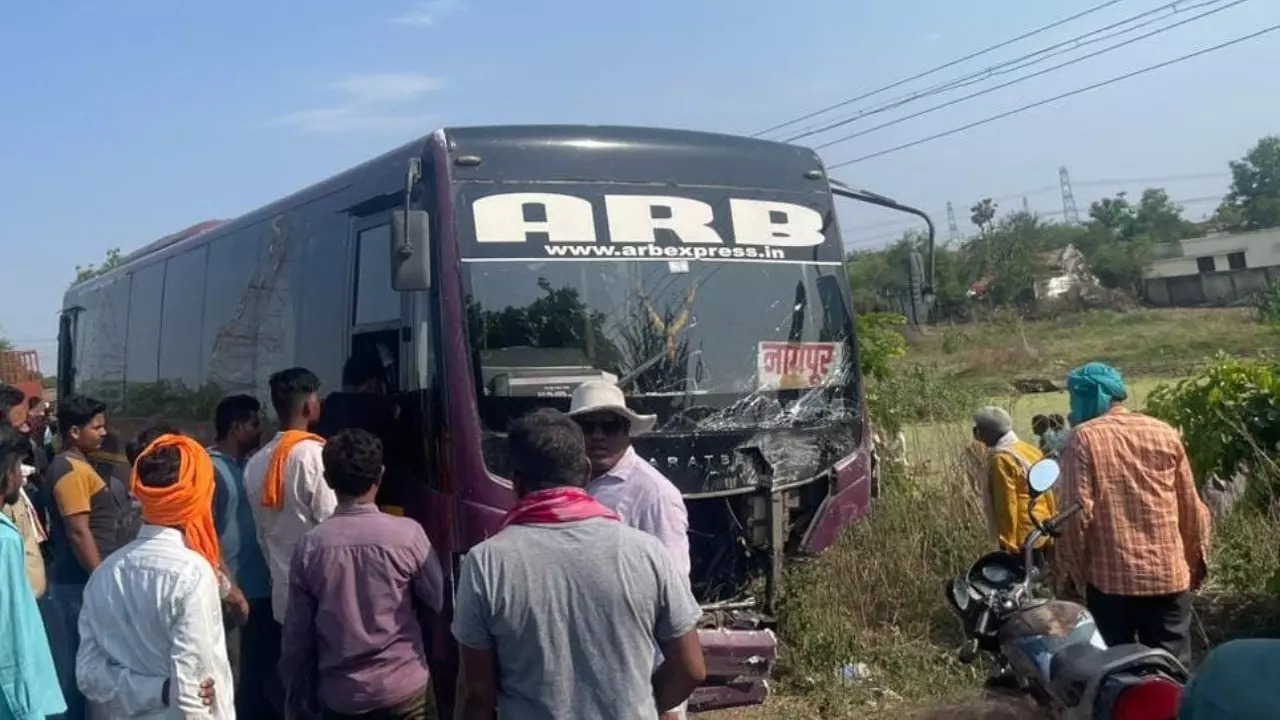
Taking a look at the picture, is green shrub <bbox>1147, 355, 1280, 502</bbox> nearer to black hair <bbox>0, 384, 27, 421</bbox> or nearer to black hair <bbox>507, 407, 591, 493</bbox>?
black hair <bbox>507, 407, 591, 493</bbox>

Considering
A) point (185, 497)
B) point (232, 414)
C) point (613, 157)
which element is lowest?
point (185, 497)

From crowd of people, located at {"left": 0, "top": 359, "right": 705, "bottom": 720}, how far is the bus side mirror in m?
0.67

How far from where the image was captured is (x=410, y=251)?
6047mm

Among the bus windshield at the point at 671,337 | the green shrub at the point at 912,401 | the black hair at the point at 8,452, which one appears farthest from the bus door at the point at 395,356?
the green shrub at the point at 912,401

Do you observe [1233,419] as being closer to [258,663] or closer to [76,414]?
[258,663]

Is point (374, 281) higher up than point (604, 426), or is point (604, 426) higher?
point (374, 281)

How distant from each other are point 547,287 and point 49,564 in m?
2.72

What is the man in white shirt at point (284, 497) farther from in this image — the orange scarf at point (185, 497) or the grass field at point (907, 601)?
the grass field at point (907, 601)

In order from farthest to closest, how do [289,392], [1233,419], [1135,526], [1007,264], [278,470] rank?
1. [1007,264]
2. [1233,419]
3. [289,392]
4. [278,470]
5. [1135,526]

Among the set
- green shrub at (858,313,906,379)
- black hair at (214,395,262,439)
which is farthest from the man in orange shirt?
green shrub at (858,313,906,379)

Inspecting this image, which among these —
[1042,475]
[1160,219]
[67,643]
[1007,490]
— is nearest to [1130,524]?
[1042,475]

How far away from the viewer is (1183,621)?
5.16 m

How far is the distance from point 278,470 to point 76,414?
1571 millimetres

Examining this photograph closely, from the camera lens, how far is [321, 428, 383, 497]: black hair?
419 centimetres
